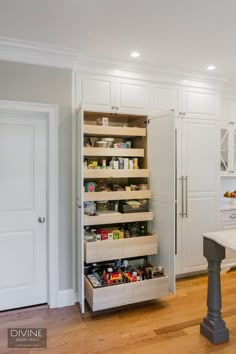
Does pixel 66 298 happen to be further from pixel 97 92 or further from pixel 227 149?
pixel 227 149

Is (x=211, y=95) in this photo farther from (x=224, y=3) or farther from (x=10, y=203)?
(x=10, y=203)

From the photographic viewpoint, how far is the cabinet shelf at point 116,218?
270 centimetres

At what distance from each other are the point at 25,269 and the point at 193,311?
180 centimetres

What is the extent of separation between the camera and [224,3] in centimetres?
196

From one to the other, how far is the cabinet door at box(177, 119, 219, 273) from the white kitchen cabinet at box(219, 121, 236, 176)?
0.47 m

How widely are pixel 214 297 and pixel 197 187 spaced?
1545 millimetres

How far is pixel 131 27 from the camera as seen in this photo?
2.29m

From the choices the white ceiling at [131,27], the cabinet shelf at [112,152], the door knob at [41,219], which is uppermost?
the white ceiling at [131,27]

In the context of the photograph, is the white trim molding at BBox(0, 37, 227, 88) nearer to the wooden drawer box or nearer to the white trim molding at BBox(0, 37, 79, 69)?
→ the white trim molding at BBox(0, 37, 79, 69)

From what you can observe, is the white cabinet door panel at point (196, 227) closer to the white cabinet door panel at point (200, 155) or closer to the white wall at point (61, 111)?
the white cabinet door panel at point (200, 155)

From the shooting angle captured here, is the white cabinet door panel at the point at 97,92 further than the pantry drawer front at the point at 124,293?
Yes

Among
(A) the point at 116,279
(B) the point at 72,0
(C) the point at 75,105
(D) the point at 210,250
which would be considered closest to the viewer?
(B) the point at 72,0

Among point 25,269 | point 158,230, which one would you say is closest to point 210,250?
point 158,230

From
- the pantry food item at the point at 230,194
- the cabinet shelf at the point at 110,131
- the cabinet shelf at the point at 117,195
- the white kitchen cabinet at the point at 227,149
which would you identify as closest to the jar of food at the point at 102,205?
the cabinet shelf at the point at 117,195
